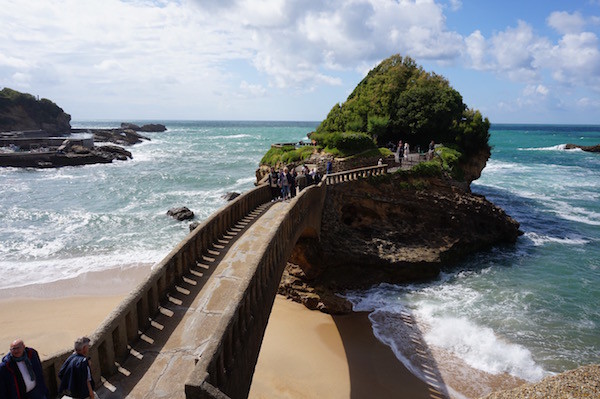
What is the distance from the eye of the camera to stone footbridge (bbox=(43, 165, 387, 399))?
6.00 m

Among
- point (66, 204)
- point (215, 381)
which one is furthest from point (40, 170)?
point (215, 381)

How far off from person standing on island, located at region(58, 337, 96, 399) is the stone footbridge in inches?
23.5

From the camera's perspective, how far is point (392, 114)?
32312 millimetres

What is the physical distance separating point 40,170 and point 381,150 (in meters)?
47.6

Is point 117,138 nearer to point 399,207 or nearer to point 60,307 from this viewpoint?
point 60,307

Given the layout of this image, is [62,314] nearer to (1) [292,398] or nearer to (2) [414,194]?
Result: (1) [292,398]

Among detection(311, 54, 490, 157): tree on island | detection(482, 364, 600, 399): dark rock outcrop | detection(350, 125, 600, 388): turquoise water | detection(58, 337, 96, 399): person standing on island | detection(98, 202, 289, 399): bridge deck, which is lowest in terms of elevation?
detection(350, 125, 600, 388): turquoise water

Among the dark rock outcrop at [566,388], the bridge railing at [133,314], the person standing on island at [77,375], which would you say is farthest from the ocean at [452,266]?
the person standing on island at [77,375]

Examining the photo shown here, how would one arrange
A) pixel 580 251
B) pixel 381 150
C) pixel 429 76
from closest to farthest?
pixel 580 251
pixel 381 150
pixel 429 76

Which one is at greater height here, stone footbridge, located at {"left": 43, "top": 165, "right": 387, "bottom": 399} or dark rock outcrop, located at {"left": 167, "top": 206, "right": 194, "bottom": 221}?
stone footbridge, located at {"left": 43, "top": 165, "right": 387, "bottom": 399}

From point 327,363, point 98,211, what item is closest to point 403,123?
point 327,363

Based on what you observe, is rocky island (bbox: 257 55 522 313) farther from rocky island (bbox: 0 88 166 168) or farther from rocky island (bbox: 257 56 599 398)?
rocky island (bbox: 0 88 166 168)

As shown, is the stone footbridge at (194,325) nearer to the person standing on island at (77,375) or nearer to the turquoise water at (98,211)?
the person standing on island at (77,375)

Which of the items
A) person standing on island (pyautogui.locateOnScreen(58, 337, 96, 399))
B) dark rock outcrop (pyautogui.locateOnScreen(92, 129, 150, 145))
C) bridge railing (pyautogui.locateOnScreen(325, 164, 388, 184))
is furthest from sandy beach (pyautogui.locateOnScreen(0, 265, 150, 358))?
dark rock outcrop (pyautogui.locateOnScreen(92, 129, 150, 145))
